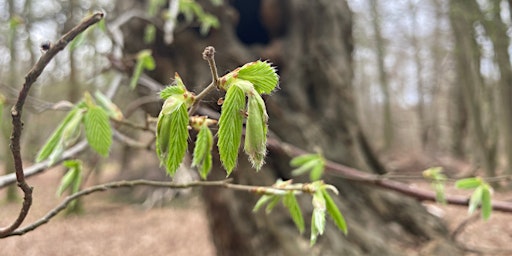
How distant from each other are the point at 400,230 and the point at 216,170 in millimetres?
1429

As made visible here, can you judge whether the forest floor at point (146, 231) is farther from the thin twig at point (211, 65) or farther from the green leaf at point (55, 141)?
the thin twig at point (211, 65)

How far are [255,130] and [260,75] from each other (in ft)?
0.31

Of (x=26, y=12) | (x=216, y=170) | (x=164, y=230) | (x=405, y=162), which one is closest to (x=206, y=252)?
(x=164, y=230)

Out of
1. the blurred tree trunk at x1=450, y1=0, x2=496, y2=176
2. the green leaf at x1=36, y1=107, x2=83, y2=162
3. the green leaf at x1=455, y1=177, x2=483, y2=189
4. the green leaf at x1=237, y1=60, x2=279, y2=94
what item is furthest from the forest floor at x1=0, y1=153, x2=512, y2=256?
the green leaf at x1=237, y1=60, x2=279, y2=94

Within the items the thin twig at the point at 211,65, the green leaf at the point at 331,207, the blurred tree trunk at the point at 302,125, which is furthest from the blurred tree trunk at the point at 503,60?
the thin twig at the point at 211,65

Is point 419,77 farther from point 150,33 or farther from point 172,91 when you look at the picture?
point 172,91

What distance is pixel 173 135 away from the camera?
1.94 feet

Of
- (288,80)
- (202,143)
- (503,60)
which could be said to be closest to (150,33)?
(288,80)

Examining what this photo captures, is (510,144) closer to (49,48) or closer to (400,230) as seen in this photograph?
(400,230)

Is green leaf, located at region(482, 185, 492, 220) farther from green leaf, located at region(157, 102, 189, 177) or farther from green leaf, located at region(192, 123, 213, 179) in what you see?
green leaf, located at region(157, 102, 189, 177)

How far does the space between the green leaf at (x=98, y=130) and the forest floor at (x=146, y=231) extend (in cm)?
207

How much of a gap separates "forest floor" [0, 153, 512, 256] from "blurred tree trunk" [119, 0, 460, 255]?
396mm

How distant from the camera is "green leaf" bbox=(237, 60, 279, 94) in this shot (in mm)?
576

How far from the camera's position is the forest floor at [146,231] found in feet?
11.2
